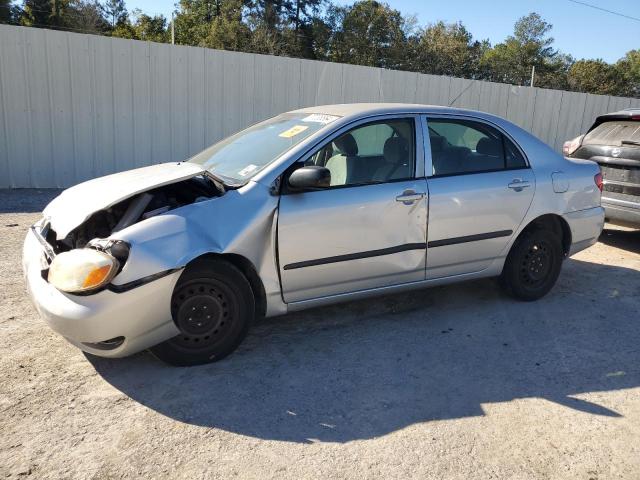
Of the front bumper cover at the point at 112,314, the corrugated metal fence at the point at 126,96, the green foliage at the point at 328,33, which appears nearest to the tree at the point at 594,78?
the green foliage at the point at 328,33

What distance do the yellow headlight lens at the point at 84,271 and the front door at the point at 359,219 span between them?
106 cm

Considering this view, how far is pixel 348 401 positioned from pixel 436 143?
2.12 meters

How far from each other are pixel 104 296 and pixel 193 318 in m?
0.58

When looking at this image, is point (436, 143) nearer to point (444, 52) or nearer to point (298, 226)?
point (298, 226)

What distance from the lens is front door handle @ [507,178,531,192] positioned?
14.6 feet

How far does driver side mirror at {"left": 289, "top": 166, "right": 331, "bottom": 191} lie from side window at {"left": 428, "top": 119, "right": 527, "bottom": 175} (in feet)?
3.53

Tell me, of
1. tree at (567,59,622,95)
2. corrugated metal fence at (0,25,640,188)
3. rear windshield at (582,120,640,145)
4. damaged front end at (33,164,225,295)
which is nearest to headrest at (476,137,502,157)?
damaged front end at (33,164,225,295)

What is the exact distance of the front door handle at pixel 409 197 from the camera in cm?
396

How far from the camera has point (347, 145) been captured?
406cm

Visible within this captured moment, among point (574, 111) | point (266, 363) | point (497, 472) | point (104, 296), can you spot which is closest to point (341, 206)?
point (266, 363)

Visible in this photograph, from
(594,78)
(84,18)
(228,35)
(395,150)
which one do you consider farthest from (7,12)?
(594,78)

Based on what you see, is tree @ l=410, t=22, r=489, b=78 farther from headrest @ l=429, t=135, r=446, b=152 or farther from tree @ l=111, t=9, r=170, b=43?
headrest @ l=429, t=135, r=446, b=152

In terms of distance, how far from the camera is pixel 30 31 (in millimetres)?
8430

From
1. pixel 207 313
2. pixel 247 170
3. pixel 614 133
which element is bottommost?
pixel 207 313
